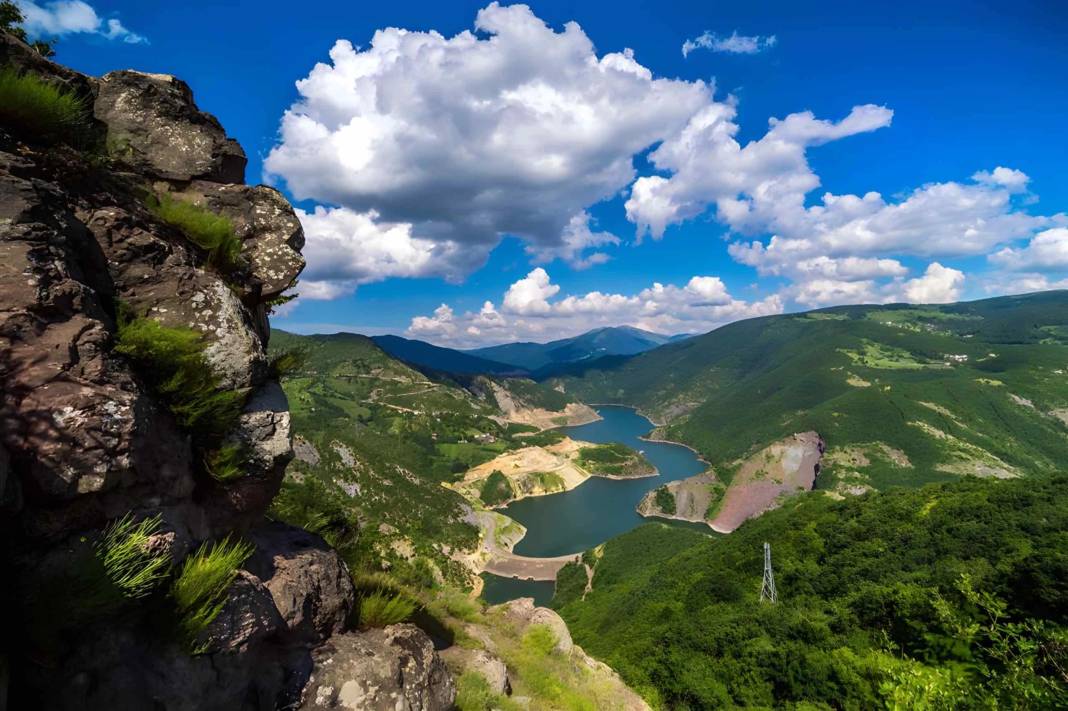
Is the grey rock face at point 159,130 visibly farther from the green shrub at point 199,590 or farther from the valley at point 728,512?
the green shrub at point 199,590

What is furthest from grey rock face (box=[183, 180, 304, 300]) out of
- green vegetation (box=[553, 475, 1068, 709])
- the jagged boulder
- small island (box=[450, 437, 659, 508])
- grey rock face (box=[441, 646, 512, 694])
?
small island (box=[450, 437, 659, 508])

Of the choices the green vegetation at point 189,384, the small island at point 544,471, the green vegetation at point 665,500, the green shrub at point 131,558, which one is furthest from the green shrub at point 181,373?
the small island at point 544,471

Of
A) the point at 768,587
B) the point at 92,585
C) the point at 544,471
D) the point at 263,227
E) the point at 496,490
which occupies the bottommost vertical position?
the point at 496,490

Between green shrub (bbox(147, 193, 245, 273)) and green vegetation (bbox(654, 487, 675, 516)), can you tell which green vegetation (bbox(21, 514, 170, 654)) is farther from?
green vegetation (bbox(654, 487, 675, 516))

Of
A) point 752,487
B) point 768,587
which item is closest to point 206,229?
point 768,587

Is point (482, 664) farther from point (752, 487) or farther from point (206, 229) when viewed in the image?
point (752, 487)

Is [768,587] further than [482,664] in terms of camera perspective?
Yes

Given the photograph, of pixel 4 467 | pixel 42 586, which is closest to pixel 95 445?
pixel 4 467
